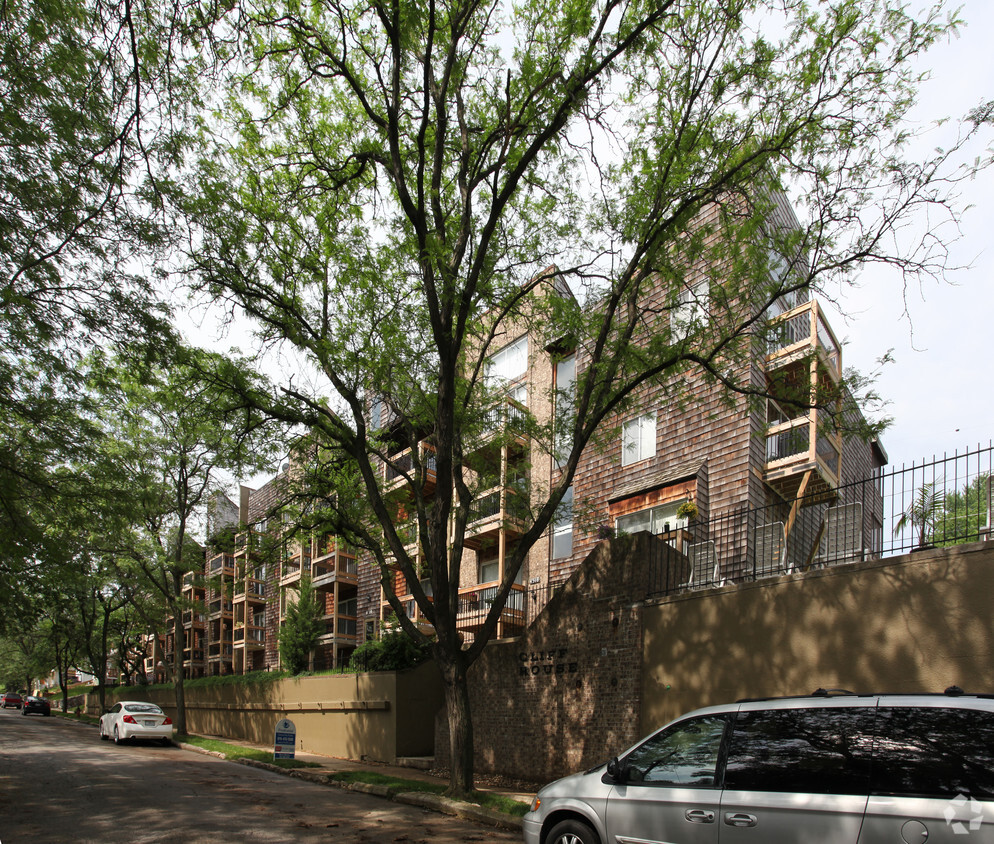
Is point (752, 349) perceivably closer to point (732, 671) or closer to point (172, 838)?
point (732, 671)

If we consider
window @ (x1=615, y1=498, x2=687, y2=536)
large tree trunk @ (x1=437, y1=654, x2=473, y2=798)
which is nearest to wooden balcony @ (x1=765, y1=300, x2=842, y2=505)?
window @ (x1=615, y1=498, x2=687, y2=536)

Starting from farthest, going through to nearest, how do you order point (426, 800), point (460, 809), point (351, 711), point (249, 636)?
point (249, 636)
point (351, 711)
point (426, 800)
point (460, 809)

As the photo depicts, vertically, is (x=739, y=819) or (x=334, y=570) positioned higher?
(x=739, y=819)

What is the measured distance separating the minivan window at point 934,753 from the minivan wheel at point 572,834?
2.38m

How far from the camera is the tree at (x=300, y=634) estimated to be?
3173 cm

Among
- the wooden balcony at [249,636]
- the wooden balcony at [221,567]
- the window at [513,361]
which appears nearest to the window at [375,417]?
the window at [513,361]

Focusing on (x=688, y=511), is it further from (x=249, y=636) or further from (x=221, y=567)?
(x=221, y=567)

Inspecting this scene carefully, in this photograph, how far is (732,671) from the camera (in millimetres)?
10898

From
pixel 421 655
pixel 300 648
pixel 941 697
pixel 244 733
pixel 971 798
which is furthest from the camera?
pixel 300 648

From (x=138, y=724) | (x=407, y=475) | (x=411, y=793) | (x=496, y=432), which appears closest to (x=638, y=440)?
(x=496, y=432)

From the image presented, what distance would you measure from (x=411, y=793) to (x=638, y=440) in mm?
11154

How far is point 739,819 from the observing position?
5355 mm

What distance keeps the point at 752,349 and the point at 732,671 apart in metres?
8.17

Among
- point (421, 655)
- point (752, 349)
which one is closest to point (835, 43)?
point (752, 349)
